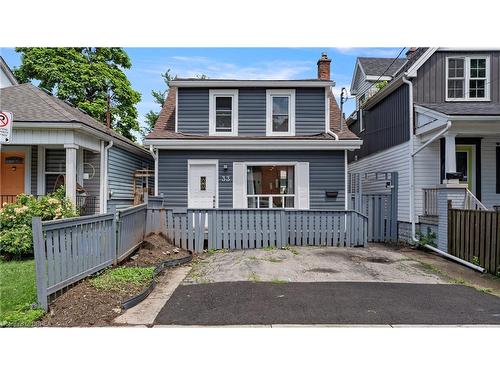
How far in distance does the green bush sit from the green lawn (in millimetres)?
685

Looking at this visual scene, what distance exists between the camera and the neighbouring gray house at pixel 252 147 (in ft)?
38.0

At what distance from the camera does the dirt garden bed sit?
4574 mm

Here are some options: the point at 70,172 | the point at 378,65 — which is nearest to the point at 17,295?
the point at 70,172

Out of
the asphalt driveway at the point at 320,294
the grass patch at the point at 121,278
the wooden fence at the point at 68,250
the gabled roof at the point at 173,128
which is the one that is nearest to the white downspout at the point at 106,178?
the gabled roof at the point at 173,128

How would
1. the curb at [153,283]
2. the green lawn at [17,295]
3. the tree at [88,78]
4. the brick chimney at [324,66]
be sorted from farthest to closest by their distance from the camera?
the tree at [88,78] < the brick chimney at [324,66] < the curb at [153,283] < the green lawn at [17,295]

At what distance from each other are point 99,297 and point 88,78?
65.7 ft

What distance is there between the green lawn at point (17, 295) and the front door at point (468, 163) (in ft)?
39.2

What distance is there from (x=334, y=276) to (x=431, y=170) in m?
6.50

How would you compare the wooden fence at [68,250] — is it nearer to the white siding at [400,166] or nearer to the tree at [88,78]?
the white siding at [400,166]

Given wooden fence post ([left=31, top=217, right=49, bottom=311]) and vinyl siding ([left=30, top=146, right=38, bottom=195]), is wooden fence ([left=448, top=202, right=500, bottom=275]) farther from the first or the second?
vinyl siding ([left=30, top=146, right=38, bottom=195])

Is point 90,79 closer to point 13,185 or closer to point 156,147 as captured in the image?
point 13,185

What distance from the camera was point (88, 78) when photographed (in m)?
21.9

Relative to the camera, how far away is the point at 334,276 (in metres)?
6.83
